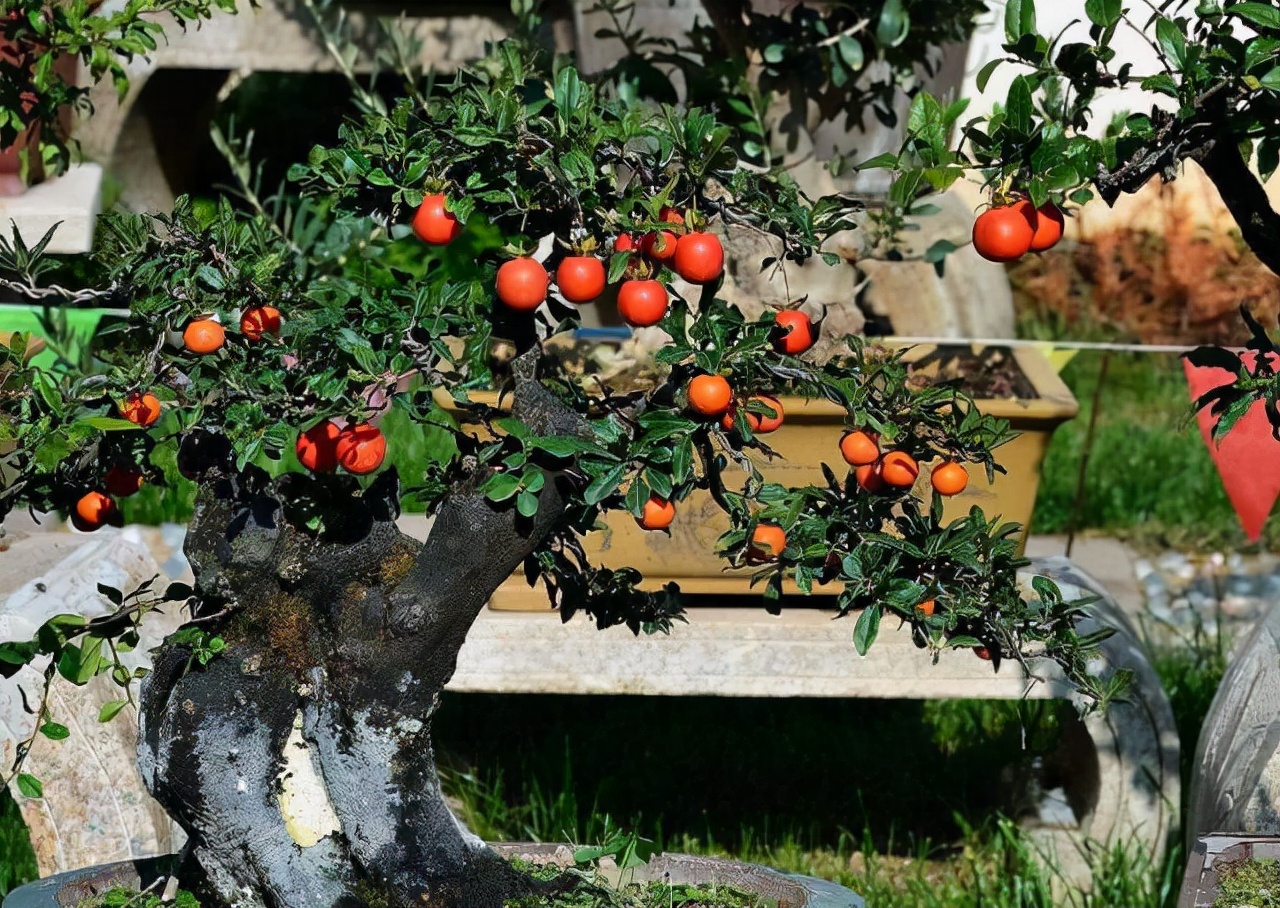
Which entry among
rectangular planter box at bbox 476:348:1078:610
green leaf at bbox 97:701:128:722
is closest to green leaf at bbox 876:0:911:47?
rectangular planter box at bbox 476:348:1078:610

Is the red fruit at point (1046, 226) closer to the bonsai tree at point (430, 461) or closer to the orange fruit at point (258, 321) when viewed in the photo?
the bonsai tree at point (430, 461)

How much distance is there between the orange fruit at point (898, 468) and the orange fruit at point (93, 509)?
853mm

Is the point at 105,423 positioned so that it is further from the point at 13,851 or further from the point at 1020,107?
the point at 13,851

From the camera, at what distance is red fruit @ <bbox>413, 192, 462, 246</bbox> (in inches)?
57.4

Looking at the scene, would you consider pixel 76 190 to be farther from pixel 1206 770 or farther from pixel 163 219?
pixel 1206 770

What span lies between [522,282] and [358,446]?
0.23m

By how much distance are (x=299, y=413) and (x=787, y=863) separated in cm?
150

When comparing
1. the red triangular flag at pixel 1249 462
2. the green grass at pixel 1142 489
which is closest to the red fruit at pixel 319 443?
the red triangular flag at pixel 1249 462

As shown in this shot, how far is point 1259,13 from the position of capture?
4.67 feet

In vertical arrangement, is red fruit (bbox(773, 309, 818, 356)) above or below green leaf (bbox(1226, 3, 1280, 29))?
below

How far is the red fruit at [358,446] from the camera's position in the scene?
1.52 m

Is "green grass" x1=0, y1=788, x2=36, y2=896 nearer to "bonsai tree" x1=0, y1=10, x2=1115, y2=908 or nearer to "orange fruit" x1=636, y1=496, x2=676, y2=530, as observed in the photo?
"bonsai tree" x1=0, y1=10, x2=1115, y2=908

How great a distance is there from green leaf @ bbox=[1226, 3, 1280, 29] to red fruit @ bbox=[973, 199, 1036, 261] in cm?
26

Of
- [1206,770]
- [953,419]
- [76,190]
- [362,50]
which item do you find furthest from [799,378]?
[362,50]
